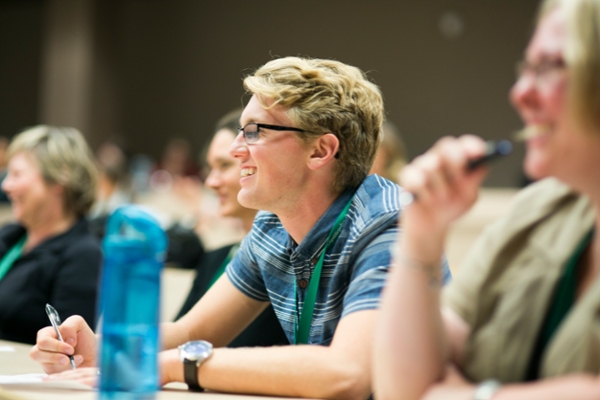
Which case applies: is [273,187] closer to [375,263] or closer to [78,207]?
[375,263]

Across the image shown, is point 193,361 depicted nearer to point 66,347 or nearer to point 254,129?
point 66,347

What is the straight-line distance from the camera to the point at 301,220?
180 centimetres

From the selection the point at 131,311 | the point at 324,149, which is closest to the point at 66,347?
the point at 131,311

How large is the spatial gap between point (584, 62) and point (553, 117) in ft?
0.30

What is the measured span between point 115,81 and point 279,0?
11.6 feet

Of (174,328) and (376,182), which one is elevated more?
(376,182)

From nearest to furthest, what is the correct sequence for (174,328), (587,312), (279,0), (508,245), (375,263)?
(587,312) → (508,245) → (375,263) → (174,328) → (279,0)

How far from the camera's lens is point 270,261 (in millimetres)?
1854

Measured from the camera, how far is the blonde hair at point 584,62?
96 cm

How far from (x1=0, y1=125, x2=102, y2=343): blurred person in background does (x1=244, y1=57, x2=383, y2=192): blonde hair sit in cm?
130

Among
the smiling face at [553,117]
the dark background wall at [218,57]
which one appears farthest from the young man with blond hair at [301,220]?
the dark background wall at [218,57]

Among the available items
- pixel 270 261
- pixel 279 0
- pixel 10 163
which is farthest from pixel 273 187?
pixel 279 0

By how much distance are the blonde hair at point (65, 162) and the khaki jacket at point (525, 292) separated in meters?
2.34

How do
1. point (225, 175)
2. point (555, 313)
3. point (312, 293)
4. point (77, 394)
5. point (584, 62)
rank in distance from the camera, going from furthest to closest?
point (225, 175)
point (312, 293)
point (77, 394)
point (555, 313)
point (584, 62)
